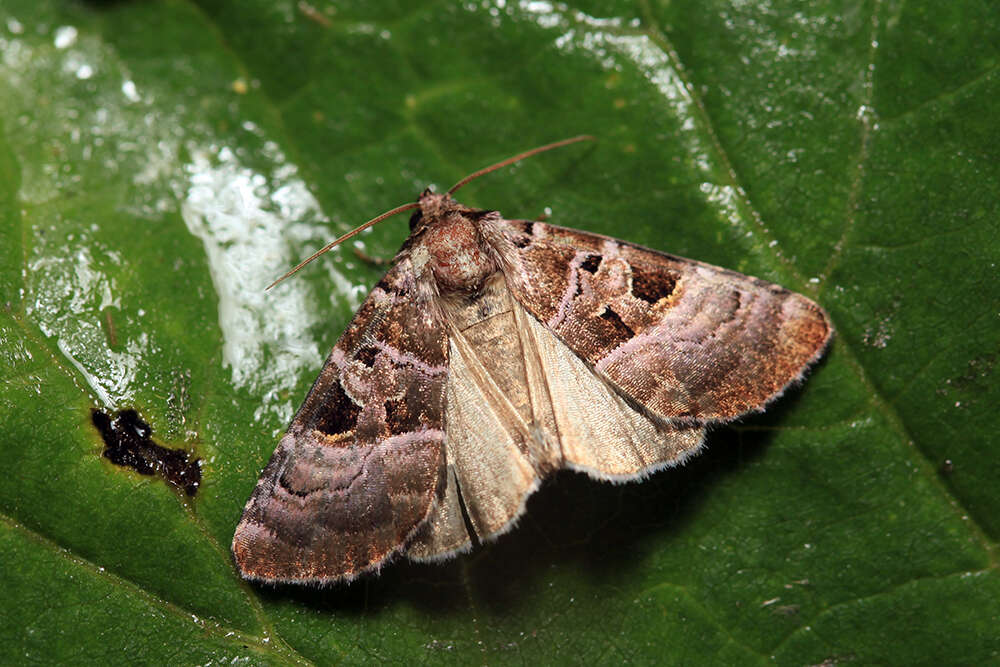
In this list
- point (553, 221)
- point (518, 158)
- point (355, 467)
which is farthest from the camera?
point (553, 221)

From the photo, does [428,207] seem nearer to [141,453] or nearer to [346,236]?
[346,236]

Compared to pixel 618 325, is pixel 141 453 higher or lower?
higher

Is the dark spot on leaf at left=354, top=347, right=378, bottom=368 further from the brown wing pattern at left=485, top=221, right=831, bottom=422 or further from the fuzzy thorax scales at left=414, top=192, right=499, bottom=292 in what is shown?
the brown wing pattern at left=485, top=221, right=831, bottom=422

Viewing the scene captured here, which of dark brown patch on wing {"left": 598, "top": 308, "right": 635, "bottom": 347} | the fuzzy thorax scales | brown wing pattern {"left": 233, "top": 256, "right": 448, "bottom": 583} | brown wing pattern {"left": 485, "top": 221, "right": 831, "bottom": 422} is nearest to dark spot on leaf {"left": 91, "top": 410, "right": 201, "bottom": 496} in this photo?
brown wing pattern {"left": 233, "top": 256, "right": 448, "bottom": 583}

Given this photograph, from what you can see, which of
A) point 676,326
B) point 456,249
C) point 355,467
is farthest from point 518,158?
point 355,467

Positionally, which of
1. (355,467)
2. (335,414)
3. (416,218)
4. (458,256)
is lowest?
(355,467)

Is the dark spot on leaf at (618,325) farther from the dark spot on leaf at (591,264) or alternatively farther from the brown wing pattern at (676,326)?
the dark spot on leaf at (591,264)
